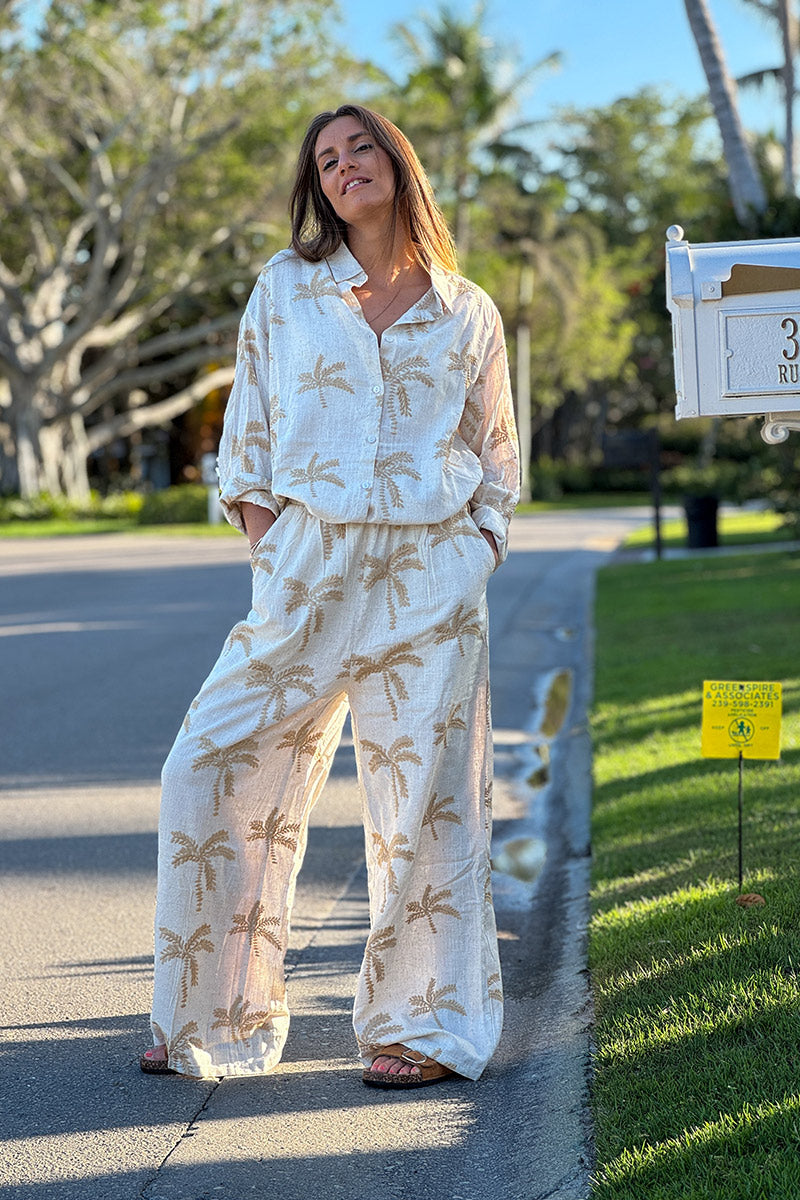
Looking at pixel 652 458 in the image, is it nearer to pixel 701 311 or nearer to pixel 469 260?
pixel 701 311

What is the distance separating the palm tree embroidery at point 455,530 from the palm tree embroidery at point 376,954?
0.87 m

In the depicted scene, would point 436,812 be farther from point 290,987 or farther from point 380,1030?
point 290,987

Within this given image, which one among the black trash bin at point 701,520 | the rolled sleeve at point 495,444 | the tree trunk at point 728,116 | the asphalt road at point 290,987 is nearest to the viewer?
the asphalt road at point 290,987

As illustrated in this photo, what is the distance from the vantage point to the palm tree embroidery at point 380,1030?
3.35m

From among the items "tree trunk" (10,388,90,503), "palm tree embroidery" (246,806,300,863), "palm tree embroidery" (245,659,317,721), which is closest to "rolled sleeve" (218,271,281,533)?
"palm tree embroidery" (245,659,317,721)

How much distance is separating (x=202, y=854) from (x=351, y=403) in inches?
41.8

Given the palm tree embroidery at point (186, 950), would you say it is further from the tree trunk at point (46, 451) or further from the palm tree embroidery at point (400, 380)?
the tree trunk at point (46, 451)

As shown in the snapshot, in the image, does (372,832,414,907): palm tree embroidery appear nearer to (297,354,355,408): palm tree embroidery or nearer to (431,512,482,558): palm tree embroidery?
(431,512,482,558): palm tree embroidery

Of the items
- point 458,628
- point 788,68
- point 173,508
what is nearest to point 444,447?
point 458,628

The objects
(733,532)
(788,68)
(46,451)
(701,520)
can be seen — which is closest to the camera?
(788,68)

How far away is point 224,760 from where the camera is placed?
10.7 feet

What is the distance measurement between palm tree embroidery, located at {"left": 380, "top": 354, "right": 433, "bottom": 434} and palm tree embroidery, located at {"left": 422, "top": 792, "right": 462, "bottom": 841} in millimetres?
845

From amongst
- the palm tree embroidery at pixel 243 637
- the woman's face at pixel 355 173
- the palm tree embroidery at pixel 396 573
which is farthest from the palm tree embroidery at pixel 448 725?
the woman's face at pixel 355 173

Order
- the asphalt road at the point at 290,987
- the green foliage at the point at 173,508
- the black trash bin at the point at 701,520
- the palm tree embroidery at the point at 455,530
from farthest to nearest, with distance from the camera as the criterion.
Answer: the green foliage at the point at 173,508, the black trash bin at the point at 701,520, the palm tree embroidery at the point at 455,530, the asphalt road at the point at 290,987
